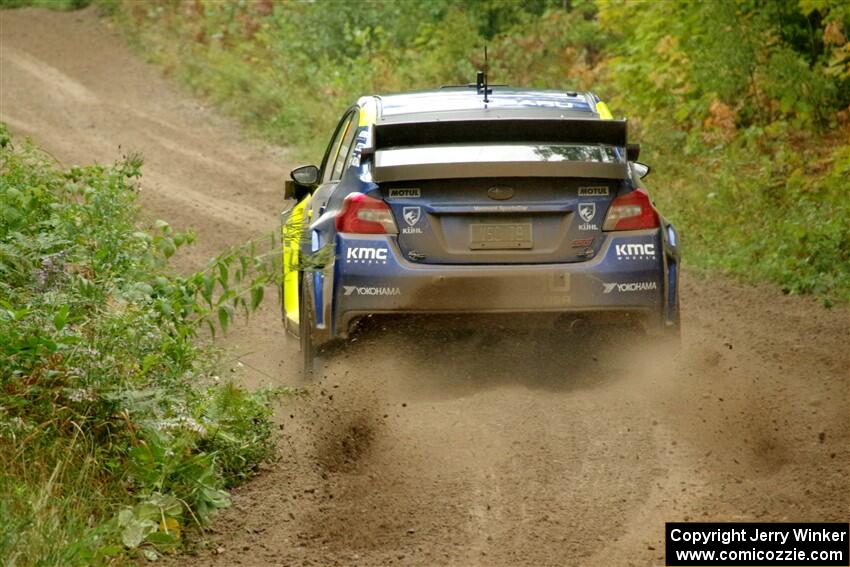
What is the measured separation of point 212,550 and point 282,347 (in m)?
4.74

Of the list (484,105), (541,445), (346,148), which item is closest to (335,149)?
(346,148)

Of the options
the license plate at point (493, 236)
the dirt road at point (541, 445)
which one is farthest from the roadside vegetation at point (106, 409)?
the license plate at point (493, 236)

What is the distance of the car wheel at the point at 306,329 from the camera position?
24.8 ft

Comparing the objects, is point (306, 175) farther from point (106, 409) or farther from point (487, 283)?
point (106, 409)

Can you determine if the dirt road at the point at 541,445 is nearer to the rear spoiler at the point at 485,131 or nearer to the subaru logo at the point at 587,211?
the subaru logo at the point at 587,211

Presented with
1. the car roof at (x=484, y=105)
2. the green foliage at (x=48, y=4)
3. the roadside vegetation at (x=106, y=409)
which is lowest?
the roadside vegetation at (x=106, y=409)

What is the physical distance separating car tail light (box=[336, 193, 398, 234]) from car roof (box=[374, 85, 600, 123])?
60cm

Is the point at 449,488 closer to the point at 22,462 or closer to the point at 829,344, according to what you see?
the point at 22,462

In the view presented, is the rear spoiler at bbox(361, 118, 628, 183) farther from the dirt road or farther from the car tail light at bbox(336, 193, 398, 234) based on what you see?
Answer: the dirt road

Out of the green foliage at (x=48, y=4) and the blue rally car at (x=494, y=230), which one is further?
the green foliage at (x=48, y=4)

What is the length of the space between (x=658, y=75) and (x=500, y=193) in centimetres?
1071

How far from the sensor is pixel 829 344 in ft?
30.9

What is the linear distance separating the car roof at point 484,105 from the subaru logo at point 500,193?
434 millimetres

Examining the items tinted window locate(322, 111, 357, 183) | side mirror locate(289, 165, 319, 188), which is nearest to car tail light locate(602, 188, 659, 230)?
tinted window locate(322, 111, 357, 183)
